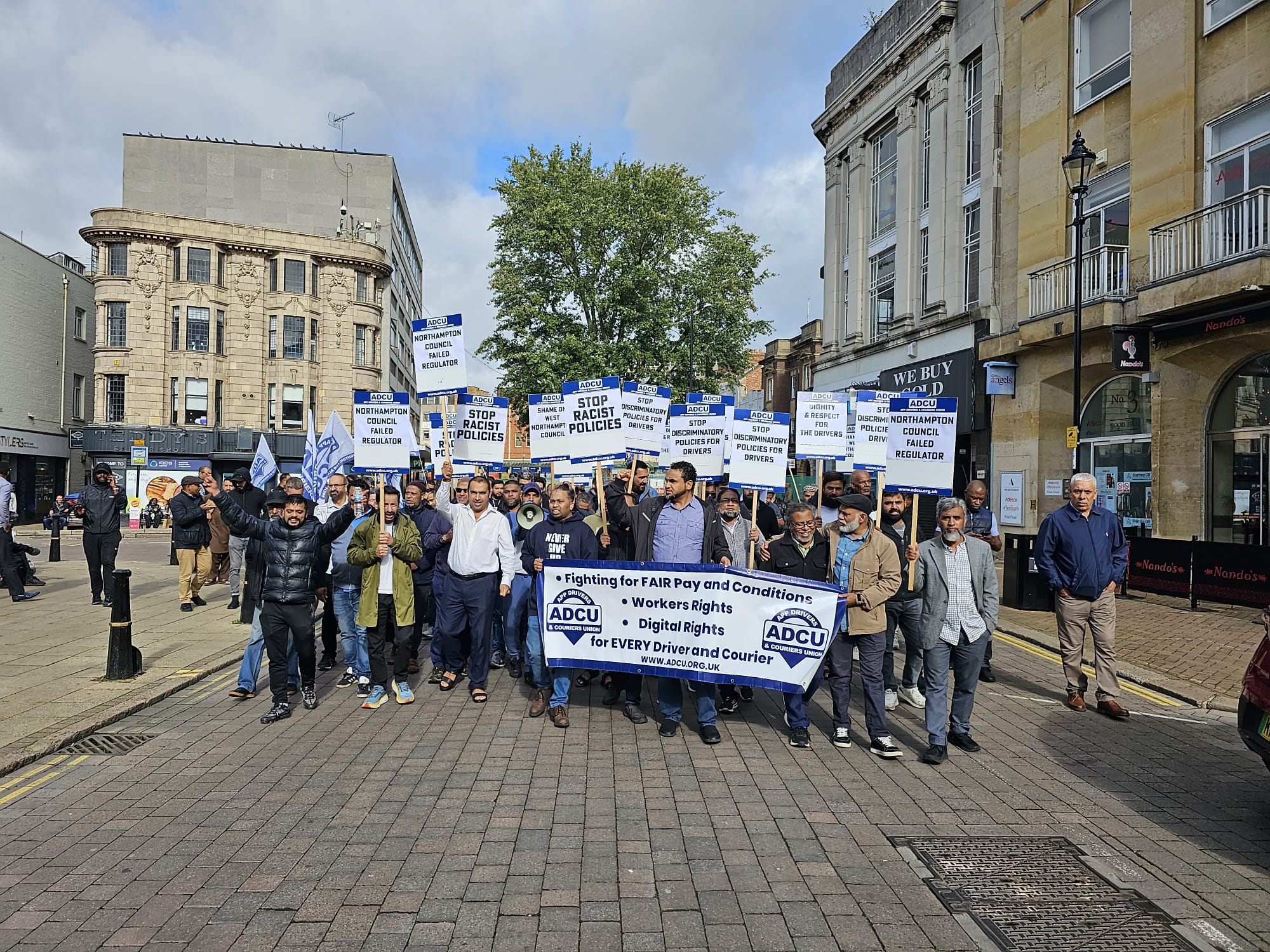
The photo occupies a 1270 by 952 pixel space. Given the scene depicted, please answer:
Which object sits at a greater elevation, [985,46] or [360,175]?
[360,175]

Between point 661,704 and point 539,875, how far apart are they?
2.88 m

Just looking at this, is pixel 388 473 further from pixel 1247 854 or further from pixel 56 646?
pixel 1247 854

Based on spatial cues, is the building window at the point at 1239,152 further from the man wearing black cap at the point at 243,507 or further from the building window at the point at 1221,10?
the man wearing black cap at the point at 243,507

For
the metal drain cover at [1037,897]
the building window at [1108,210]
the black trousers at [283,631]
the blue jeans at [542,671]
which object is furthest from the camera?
the building window at [1108,210]

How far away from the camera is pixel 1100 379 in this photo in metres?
18.7

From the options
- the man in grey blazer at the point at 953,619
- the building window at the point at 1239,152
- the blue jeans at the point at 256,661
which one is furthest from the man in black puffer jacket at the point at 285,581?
the building window at the point at 1239,152

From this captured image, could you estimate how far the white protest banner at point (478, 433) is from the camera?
1156cm

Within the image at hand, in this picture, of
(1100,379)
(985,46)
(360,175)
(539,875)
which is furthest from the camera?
(360,175)

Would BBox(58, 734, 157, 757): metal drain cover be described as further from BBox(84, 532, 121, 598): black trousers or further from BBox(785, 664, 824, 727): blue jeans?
BBox(84, 532, 121, 598): black trousers

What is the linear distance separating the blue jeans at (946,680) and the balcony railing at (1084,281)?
1351 centimetres

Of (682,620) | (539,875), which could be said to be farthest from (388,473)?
(539,875)

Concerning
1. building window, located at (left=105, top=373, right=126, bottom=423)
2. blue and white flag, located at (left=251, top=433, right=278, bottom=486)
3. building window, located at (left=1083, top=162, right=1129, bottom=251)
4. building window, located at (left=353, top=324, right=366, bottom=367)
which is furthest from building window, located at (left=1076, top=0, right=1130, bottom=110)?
building window, located at (left=105, top=373, right=126, bottom=423)

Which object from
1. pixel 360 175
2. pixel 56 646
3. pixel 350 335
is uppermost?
pixel 360 175

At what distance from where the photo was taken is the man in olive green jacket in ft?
25.5
